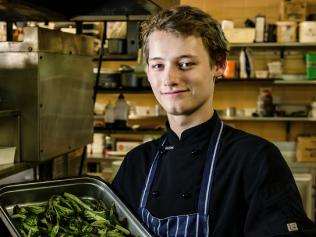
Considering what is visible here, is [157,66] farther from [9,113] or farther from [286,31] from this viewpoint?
[286,31]

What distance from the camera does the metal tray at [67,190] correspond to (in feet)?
4.35

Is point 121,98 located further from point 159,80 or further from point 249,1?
point 159,80

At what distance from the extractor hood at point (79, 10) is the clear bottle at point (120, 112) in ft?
7.54

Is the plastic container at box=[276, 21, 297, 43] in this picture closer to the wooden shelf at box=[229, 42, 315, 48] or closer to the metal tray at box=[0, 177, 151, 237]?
the wooden shelf at box=[229, 42, 315, 48]

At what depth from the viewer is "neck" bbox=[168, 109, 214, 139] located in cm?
131

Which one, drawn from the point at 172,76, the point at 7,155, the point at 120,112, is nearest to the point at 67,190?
the point at 7,155

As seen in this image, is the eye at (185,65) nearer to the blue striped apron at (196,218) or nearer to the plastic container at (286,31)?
the blue striped apron at (196,218)

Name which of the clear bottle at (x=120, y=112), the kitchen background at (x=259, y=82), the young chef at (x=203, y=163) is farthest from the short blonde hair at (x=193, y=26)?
the kitchen background at (x=259, y=82)

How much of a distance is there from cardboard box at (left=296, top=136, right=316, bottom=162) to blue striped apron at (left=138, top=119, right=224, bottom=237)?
14.0 feet

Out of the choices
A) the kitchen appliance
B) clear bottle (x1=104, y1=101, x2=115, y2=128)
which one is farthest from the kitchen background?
the kitchen appliance

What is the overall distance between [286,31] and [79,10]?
3.89 m

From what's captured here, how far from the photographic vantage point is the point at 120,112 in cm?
443

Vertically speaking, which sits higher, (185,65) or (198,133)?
(185,65)

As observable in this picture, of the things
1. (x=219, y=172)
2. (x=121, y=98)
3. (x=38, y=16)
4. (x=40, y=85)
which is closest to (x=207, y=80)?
(x=219, y=172)
